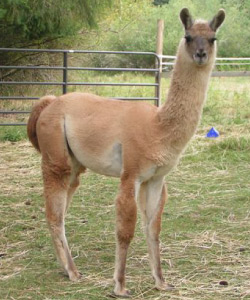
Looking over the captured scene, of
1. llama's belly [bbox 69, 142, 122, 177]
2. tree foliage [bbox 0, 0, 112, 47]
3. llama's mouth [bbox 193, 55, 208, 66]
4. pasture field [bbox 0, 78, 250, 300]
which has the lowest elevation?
pasture field [bbox 0, 78, 250, 300]

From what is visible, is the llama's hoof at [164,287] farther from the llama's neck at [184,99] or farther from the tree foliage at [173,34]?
the tree foliage at [173,34]

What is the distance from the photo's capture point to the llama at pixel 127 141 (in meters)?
3.93

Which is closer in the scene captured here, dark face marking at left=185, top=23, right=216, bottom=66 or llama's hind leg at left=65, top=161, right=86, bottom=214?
dark face marking at left=185, top=23, right=216, bottom=66

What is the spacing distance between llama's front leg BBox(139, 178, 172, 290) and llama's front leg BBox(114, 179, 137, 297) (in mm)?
263

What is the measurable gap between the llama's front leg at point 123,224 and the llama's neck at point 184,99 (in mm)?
425

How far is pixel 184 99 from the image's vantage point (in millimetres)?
3926

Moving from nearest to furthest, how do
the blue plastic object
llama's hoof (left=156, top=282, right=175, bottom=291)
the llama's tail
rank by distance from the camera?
llama's hoof (left=156, top=282, right=175, bottom=291) → the llama's tail → the blue plastic object

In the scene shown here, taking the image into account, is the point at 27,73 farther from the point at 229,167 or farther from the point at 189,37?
the point at 189,37

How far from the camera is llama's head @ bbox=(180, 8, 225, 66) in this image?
150 inches

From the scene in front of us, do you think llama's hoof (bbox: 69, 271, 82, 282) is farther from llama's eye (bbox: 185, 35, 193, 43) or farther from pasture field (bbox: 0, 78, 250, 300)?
llama's eye (bbox: 185, 35, 193, 43)

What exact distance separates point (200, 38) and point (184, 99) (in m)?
0.40

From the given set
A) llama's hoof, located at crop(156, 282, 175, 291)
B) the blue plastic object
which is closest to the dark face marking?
llama's hoof, located at crop(156, 282, 175, 291)

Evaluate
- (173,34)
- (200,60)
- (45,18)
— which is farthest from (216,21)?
(173,34)

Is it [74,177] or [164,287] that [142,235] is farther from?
[164,287]
